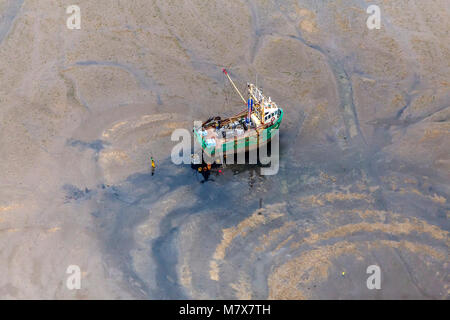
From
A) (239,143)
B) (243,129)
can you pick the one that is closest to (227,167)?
(239,143)

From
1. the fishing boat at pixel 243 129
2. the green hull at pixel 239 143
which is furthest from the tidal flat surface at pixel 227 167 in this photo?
the fishing boat at pixel 243 129

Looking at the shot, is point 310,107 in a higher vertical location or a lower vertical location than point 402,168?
higher

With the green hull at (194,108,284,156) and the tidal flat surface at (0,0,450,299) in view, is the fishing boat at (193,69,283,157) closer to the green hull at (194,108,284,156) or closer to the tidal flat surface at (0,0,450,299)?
the green hull at (194,108,284,156)

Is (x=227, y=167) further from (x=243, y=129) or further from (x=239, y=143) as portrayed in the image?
(x=243, y=129)

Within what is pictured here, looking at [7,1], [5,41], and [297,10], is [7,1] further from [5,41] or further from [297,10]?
[297,10]

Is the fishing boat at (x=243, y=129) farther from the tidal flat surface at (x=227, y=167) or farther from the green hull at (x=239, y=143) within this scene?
the tidal flat surface at (x=227, y=167)
